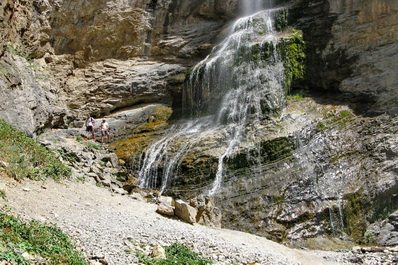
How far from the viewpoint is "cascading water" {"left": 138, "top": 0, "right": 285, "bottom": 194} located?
54.9 feet

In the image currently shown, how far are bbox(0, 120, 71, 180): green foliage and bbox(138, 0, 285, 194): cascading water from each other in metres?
4.97

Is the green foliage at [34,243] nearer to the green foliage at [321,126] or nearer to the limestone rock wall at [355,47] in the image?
the green foliage at [321,126]

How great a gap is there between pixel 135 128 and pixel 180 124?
2.96 m

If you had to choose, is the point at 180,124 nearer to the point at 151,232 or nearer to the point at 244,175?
the point at 244,175

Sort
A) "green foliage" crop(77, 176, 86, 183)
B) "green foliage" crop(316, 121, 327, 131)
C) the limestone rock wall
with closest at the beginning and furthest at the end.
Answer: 1. "green foliage" crop(77, 176, 86, 183)
2. "green foliage" crop(316, 121, 327, 131)
3. the limestone rock wall

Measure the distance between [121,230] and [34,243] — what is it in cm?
242

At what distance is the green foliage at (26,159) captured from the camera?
10289 mm

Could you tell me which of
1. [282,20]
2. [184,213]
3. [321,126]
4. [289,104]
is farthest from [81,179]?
[282,20]

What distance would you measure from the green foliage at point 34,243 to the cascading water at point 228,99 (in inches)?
355

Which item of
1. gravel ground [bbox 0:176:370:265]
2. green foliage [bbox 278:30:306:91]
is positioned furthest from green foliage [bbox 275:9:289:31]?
gravel ground [bbox 0:176:370:265]

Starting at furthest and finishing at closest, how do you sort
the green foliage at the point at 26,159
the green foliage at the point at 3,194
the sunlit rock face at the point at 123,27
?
1. the sunlit rock face at the point at 123,27
2. the green foliage at the point at 26,159
3. the green foliage at the point at 3,194

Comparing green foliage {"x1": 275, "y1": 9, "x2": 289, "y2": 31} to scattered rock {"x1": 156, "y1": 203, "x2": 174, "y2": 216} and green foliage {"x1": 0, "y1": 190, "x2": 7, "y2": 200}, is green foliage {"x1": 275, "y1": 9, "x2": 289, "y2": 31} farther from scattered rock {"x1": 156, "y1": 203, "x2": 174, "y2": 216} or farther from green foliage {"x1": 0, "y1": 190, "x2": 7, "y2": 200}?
green foliage {"x1": 0, "y1": 190, "x2": 7, "y2": 200}

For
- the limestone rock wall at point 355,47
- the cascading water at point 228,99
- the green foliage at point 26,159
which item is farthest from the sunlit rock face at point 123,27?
the green foliage at point 26,159

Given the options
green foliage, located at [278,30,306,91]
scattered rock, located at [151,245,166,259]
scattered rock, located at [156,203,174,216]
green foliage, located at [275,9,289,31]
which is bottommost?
scattered rock, located at [156,203,174,216]
